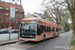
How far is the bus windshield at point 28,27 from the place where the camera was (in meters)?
10.8

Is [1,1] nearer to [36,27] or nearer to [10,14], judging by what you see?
[10,14]

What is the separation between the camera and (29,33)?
1075cm

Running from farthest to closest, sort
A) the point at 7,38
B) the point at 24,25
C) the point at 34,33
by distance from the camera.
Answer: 1. the point at 7,38
2. the point at 24,25
3. the point at 34,33

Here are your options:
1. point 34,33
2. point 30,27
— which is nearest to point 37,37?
point 34,33

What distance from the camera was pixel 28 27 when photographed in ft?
36.2

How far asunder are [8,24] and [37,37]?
114 ft

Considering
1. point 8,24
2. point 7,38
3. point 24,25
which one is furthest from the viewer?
point 8,24

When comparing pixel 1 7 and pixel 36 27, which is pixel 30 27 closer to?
pixel 36 27

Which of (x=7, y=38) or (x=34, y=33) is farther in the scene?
(x=7, y=38)

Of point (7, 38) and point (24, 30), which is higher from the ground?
point (24, 30)

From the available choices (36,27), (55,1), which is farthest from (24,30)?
(55,1)

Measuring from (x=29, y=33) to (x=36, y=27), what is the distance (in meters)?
1.04

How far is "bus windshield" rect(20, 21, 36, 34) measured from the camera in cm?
1079

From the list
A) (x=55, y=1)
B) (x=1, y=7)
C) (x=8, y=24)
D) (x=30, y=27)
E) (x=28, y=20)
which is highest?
(x=55, y=1)
